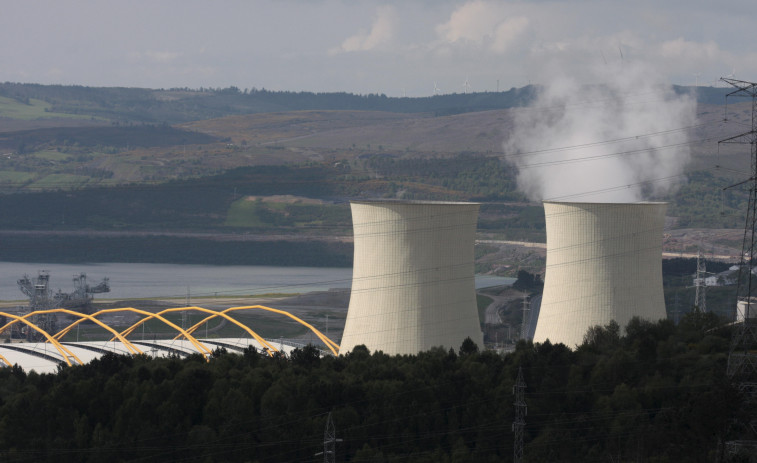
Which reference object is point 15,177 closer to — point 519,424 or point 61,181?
point 61,181

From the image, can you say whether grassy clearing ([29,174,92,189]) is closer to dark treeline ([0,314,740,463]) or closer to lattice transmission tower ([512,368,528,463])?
dark treeline ([0,314,740,463])

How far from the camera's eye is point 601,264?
37.2m

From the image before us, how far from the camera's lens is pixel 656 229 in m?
37.6

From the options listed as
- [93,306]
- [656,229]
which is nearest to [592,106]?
[93,306]

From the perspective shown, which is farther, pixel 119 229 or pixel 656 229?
pixel 119 229

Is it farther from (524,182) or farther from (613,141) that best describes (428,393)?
(524,182)

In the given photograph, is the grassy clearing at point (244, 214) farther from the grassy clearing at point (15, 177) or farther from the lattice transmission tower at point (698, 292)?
the lattice transmission tower at point (698, 292)

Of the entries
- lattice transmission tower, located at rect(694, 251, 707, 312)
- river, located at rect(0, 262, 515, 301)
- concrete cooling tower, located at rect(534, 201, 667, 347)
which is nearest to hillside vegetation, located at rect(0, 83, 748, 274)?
river, located at rect(0, 262, 515, 301)

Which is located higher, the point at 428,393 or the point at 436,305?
the point at 436,305

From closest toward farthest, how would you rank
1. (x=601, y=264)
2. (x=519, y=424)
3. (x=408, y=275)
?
(x=519, y=424), (x=408, y=275), (x=601, y=264)

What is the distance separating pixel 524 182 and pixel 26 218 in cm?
6896

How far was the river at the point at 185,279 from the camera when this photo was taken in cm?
11612

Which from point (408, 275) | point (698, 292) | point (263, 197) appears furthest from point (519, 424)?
point (263, 197)

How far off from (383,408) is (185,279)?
102560 millimetres
